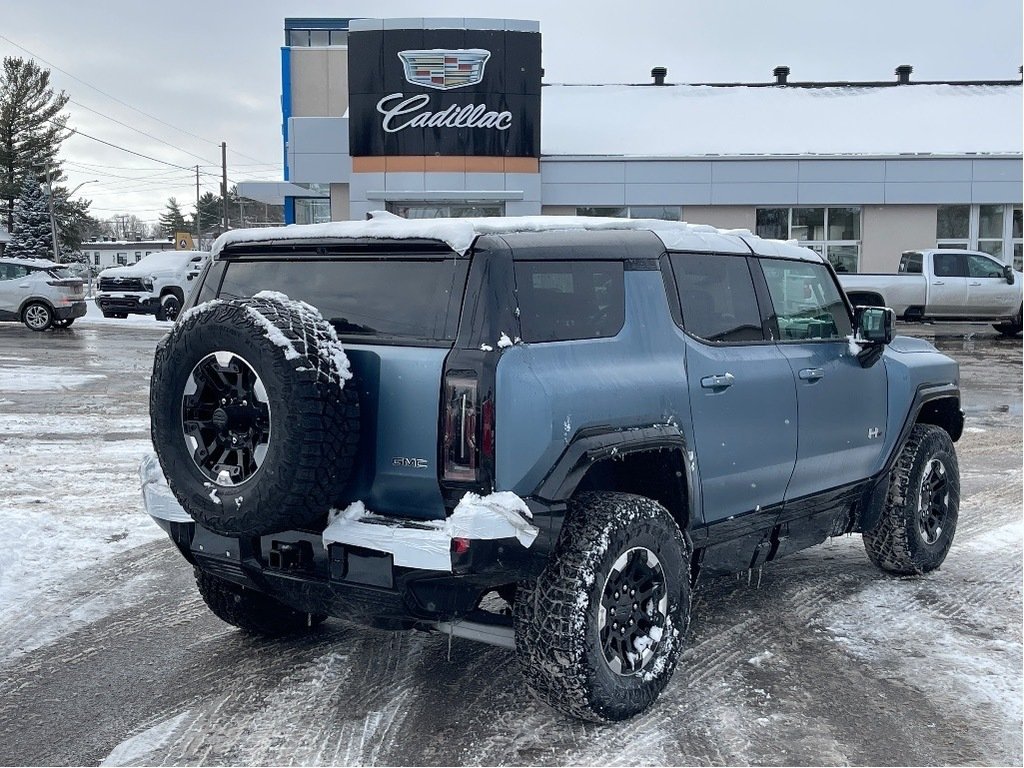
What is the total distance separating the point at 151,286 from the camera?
25.3 m

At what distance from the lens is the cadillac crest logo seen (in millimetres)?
29031

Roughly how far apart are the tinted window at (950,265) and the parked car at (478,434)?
20474 mm

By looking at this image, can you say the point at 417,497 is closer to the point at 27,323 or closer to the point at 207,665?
the point at 207,665

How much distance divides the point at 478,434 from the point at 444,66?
2737 cm

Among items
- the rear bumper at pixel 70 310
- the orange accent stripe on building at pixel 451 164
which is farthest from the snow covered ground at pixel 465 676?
the orange accent stripe on building at pixel 451 164

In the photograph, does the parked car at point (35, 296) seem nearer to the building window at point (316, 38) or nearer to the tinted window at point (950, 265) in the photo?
the building window at point (316, 38)

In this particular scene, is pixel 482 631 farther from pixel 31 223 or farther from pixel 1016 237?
pixel 31 223

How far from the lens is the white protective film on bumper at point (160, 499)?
159 inches

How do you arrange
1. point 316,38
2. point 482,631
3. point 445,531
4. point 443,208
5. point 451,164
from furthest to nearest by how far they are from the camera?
point 316,38 < point 443,208 < point 451,164 < point 482,631 < point 445,531

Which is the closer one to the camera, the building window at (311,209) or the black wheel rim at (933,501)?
the black wheel rim at (933,501)

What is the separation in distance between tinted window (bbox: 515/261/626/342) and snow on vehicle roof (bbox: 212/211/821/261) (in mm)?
195

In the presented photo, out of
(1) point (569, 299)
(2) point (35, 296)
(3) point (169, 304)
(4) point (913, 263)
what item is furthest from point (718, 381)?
(3) point (169, 304)

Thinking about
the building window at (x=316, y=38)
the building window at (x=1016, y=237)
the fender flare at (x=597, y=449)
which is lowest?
the fender flare at (x=597, y=449)

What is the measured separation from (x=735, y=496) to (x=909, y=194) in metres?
28.4
